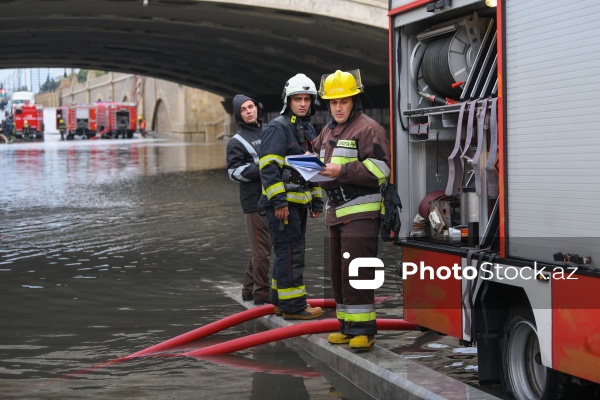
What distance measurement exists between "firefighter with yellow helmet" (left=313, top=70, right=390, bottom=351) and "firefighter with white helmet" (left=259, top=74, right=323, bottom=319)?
1015mm

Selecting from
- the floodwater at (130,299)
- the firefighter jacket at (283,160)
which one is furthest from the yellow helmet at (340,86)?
the floodwater at (130,299)

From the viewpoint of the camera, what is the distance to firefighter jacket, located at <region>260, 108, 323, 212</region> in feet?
24.3

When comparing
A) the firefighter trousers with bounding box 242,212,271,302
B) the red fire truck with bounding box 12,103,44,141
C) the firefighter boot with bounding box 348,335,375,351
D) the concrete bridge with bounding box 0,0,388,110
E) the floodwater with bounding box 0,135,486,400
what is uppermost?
the concrete bridge with bounding box 0,0,388,110

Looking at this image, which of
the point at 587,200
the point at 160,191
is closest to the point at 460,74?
the point at 587,200

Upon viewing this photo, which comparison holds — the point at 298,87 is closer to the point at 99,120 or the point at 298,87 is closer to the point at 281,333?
the point at 281,333

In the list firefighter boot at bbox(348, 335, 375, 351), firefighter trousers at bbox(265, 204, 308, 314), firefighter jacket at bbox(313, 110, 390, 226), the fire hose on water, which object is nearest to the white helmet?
firefighter trousers at bbox(265, 204, 308, 314)

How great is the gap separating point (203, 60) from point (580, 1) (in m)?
41.2

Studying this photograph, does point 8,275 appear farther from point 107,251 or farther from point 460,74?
point 460,74

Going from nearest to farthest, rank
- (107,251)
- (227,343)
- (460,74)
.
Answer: (460,74), (227,343), (107,251)

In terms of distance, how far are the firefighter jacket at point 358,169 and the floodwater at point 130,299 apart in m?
1.02

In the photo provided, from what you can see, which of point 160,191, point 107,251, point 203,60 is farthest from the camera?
point 203,60

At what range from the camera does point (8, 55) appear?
4719 cm

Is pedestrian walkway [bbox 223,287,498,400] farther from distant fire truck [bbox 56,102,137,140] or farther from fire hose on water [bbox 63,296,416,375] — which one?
distant fire truck [bbox 56,102,137,140]

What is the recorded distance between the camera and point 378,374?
5836mm
